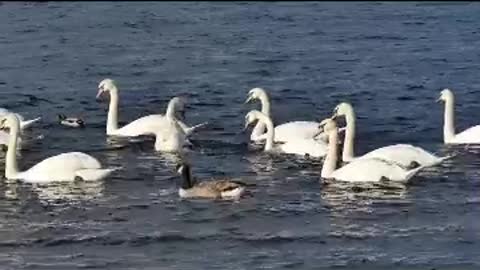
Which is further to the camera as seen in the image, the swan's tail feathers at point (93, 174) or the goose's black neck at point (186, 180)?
the swan's tail feathers at point (93, 174)

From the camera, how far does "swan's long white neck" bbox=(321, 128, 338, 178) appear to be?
57.0 feet

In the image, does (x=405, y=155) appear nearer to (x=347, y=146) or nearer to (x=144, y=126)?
(x=347, y=146)

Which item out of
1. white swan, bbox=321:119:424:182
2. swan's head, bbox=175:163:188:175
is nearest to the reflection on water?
swan's head, bbox=175:163:188:175

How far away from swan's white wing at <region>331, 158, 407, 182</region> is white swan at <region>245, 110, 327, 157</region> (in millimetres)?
1825

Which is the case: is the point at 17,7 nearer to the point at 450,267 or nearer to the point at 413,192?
the point at 413,192

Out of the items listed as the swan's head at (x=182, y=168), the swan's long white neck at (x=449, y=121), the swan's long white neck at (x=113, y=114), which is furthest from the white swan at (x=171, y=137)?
the swan's long white neck at (x=449, y=121)

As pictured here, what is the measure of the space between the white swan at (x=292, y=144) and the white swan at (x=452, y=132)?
1.85m

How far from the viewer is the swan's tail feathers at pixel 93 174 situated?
17.1 m

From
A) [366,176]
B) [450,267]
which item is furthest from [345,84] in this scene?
[450,267]

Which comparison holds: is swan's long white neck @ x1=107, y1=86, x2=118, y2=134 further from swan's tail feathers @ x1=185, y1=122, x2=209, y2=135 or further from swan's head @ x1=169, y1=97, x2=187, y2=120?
swan's tail feathers @ x1=185, y1=122, x2=209, y2=135

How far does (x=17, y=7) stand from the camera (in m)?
33.9

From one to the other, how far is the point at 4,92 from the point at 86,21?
825 cm

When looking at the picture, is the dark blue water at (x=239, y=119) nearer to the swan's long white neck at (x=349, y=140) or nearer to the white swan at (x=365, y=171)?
the white swan at (x=365, y=171)

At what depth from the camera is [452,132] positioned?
1997cm
